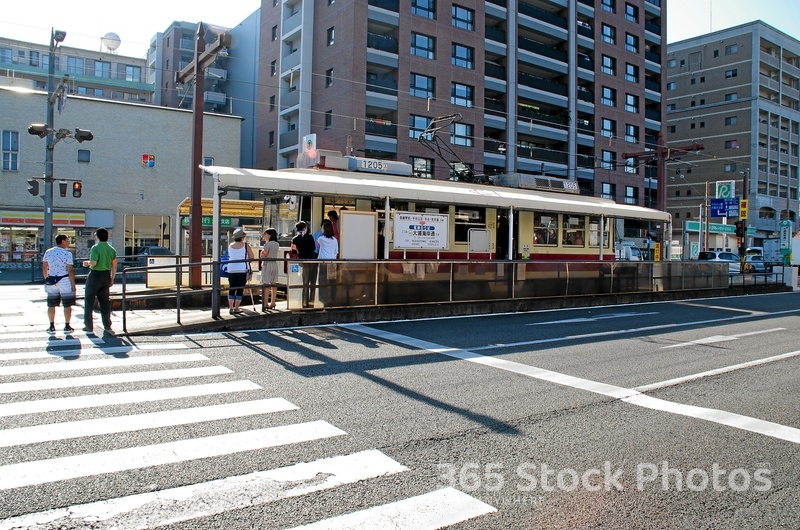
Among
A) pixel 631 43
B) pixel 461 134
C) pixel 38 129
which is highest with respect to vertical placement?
pixel 631 43

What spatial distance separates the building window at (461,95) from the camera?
4472 centimetres

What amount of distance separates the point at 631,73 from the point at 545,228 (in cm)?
4459

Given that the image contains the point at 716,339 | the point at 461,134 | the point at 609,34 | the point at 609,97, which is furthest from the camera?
the point at 609,34

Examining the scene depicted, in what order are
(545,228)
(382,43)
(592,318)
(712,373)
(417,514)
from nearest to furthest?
(417,514) < (712,373) < (592,318) < (545,228) < (382,43)

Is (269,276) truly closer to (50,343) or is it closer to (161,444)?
(50,343)

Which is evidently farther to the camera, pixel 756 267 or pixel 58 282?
pixel 756 267

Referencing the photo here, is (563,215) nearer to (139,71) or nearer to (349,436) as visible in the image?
(349,436)

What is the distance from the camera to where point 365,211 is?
1549 centimetres

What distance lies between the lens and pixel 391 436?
5.28 meters

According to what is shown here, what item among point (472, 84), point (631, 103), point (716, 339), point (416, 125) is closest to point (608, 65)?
point (631, 103)

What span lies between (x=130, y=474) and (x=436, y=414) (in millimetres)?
2792

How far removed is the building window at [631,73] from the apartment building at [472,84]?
13 centimetres

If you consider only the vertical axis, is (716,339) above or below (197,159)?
below

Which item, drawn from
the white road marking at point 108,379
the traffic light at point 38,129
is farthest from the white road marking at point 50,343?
the traffic light at point 38,129
